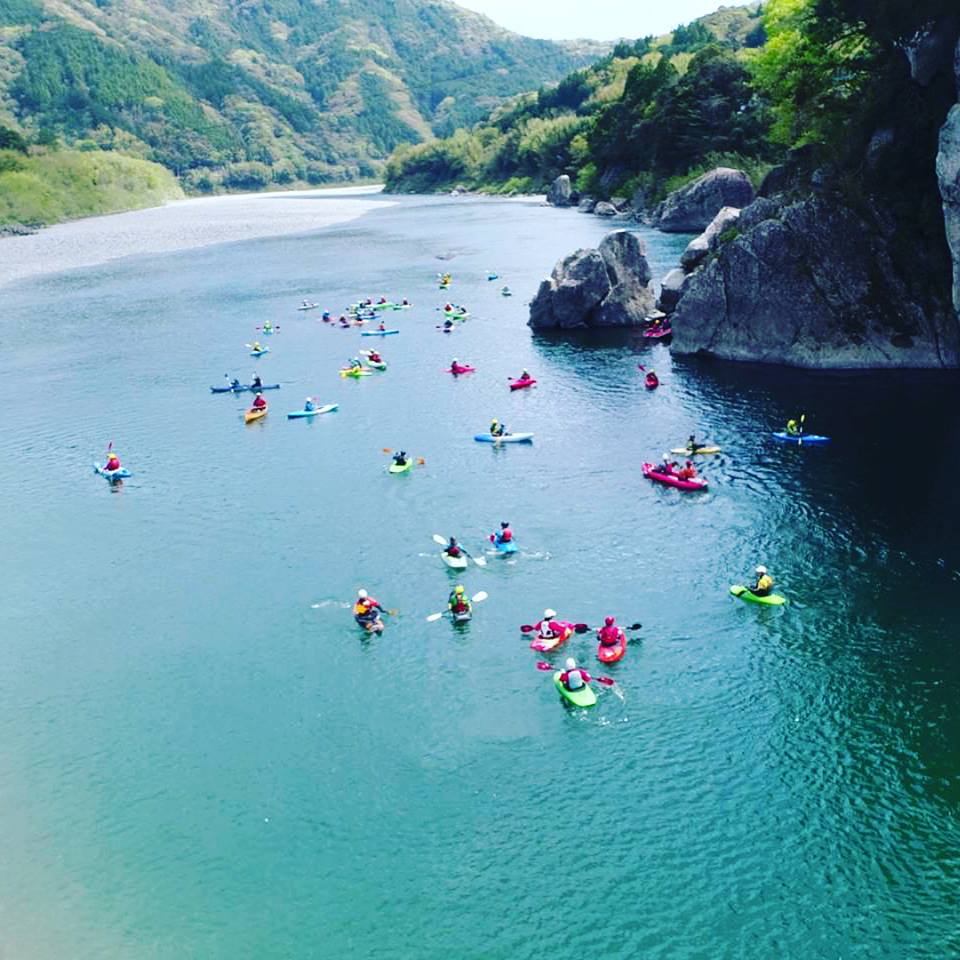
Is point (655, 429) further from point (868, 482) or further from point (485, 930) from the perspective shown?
point (485, 930)

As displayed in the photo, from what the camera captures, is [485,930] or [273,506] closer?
[485,930]

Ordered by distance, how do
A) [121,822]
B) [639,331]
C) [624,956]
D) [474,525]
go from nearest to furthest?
[624,956] < [121,822] < [474,525] < [639,331]

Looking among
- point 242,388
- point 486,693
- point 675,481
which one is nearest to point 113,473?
point 242,388

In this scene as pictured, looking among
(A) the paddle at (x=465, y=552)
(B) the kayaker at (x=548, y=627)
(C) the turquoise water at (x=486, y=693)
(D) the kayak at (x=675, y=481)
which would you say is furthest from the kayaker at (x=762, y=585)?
(A) the paddle at (x=465, y=552)

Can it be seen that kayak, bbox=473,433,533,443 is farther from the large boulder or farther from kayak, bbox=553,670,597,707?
the large boulder

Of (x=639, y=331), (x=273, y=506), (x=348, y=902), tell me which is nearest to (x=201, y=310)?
(x=639, y=331)

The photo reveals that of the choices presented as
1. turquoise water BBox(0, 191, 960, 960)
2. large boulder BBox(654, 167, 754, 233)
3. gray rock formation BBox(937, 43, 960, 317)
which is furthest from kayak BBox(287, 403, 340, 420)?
large boulder BBox(654, 167, 754, 233)
